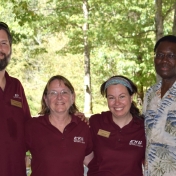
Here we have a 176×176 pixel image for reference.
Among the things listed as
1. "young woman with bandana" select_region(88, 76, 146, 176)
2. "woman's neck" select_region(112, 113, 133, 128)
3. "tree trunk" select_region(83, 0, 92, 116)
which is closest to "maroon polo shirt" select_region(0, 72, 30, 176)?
"young woman with bandana" select_region(88, 76, 146, 176)

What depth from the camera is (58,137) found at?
3385 mm

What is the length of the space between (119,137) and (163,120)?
0.45 meters

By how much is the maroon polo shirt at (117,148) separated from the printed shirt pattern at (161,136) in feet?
0.34

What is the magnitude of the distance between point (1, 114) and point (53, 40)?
20.2 meters

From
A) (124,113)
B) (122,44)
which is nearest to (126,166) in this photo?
(124,113)

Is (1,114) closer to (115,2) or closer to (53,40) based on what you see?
(115,2)

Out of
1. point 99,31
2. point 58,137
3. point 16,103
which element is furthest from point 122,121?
point 99,31

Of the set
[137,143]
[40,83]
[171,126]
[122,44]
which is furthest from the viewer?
[40,83]

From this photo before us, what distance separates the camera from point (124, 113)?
3.51 m

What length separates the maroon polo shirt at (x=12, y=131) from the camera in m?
3.31

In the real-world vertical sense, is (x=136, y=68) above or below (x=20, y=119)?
above

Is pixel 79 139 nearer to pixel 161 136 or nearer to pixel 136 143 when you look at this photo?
pixel 136 143

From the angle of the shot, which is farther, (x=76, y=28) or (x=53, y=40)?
(x=53, y=40)

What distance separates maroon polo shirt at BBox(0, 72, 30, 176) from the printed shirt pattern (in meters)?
1.19
